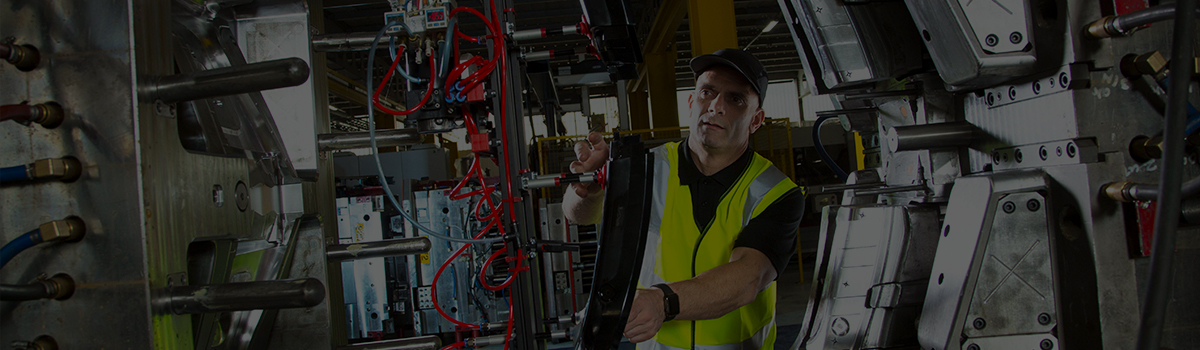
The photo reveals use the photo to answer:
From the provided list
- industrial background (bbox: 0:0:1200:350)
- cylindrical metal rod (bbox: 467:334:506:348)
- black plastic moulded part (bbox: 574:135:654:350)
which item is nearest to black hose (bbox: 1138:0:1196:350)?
industrial background (bbox: 0:0:1200:350)

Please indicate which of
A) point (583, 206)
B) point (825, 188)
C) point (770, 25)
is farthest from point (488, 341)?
point (770, 25)

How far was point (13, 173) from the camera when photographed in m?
0.84

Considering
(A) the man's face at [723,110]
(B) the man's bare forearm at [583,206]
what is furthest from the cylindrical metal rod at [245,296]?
(A) the man's face at [723,110]

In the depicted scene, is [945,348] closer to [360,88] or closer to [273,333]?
[273,333]

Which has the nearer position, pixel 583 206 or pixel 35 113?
pixel 35 113

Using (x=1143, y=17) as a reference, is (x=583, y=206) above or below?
below

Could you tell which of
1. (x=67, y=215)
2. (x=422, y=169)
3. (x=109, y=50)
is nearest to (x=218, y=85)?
(x=109, y=50)

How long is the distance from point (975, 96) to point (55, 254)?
1.60 metres

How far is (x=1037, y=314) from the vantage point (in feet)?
3.53

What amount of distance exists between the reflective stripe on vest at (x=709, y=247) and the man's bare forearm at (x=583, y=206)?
222 mm

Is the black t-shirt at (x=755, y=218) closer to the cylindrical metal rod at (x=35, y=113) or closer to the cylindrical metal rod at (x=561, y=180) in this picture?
the cylindrical metal rod at (x=561, y=180)

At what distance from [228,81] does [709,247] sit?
1.40 m

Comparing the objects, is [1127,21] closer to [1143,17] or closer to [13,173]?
[1143,17]

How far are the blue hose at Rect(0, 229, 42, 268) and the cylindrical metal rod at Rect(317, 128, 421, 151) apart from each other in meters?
1.00
